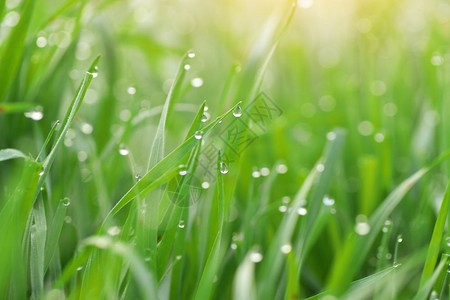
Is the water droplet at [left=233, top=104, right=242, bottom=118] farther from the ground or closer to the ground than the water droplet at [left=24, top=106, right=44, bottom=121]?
farther from the ground

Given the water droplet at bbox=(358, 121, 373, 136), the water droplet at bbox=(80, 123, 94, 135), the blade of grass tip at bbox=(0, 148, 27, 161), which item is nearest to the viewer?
the blade of grass tip at bbox=(0, 148, 27, 161)

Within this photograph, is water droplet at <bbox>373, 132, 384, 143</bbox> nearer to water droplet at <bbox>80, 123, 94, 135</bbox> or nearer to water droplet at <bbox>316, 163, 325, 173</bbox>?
water droplet at <bbox>316, 163, 325, 173</bbox>

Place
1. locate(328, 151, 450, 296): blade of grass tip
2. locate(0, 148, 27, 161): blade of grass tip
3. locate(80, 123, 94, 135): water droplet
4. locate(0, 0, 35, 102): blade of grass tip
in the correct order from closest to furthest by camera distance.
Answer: locate(328, 151, 450, 296): blade of grass tip < locate(0, 148, 27, 161): blade of grass tip < locate(0, 0, 35, 102): blade of grass tip < locate(80, 123, 94, 135): water droplet

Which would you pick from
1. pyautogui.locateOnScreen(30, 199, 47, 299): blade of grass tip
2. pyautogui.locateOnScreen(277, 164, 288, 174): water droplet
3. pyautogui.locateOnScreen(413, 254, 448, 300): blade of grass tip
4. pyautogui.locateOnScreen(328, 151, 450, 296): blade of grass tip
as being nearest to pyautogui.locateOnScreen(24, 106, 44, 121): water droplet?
pyautogui.locateOnScreen(30, 199, 47, 299): blade of grass tip

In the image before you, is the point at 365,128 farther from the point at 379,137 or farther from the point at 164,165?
the point at 164,165

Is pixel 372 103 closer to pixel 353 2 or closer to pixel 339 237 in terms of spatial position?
pixel 339 237

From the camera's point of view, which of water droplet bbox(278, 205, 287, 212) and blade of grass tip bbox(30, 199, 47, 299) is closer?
blade of grass tip bbox(30, 199, 47, 299)

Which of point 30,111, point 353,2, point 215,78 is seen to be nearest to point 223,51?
point 215,78

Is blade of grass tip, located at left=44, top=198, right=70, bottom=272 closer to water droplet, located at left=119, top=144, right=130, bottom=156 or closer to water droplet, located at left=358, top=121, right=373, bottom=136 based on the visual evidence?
water droplet, located at left=119, top=144, right=130, bottom=156

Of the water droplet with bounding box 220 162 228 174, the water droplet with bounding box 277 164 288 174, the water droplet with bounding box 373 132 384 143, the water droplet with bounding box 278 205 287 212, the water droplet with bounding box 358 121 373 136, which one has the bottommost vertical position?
the water droplet with bounding box 278 205 287 212
